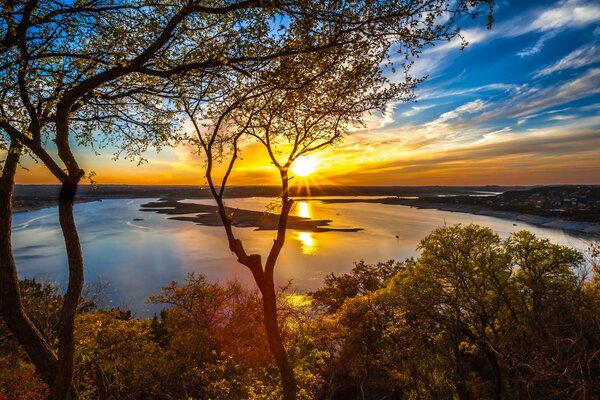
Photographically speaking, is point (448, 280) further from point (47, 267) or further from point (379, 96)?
point (47, 267)

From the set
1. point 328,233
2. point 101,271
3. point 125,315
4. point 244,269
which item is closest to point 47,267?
point 101,271

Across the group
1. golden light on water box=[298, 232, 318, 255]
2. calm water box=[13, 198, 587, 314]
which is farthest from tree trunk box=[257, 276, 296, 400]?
golden light on water box=[298, 232, 318, 255]

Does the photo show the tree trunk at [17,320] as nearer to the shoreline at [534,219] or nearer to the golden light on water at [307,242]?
the golden light on water at [307,242]

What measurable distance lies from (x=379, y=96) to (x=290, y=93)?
271 centimetres

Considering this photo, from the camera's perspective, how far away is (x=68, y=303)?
698cm

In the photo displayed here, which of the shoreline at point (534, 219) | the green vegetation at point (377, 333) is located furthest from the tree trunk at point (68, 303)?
the shoreline at point (534, 219)

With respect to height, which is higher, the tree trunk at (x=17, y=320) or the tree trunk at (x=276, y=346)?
the tree trunk at (x=17, y=320)

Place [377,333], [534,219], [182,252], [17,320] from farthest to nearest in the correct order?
[534,219] < [182,252] < [377,333] < [17,320]

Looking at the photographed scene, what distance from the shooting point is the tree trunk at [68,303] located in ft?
22.7

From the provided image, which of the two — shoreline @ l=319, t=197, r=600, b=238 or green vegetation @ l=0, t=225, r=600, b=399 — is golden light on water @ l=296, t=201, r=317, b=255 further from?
shoreline @ l=319, t=197, r=600, b=238

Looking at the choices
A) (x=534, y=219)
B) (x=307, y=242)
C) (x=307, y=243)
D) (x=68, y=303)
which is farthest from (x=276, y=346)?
(x=534, y=219)

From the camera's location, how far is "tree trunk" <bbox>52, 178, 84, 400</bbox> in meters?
6.93

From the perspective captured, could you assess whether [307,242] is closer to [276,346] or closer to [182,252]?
[182,252]

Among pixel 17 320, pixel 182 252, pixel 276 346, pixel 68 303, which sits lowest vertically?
pixel 182 252
